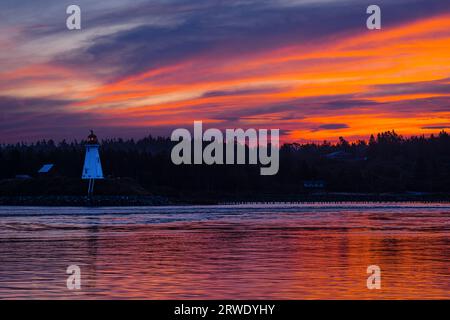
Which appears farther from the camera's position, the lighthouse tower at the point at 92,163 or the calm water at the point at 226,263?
the lighthouse tower at the point at 92,163

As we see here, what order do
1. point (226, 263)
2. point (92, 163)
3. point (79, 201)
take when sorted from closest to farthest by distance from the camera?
point (226, 263)
point (79, 201)
point (92, 163)

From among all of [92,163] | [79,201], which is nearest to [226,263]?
[79,201]

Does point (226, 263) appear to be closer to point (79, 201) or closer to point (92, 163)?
point (79, 201)

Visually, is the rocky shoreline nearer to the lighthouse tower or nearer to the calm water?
the lighthouse tower

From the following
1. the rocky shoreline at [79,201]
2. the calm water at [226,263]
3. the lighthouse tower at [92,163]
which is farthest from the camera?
the lighthouse tower at [92,163]

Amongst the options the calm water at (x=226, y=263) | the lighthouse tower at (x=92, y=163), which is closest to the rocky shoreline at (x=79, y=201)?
the lighthouse tower at (x=92, y=163)

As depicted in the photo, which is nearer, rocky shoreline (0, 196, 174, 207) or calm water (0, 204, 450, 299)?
calm water (0, 204, 450, 299)

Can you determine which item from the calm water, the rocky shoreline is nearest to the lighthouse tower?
→ the rocky shoreline

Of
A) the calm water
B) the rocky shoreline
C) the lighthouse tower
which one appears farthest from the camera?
the lighthouse tower

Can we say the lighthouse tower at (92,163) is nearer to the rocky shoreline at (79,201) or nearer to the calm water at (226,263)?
the rocky shoreline at (79,201)

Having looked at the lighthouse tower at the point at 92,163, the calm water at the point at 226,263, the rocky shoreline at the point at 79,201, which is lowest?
the calm water at the point at 226,263
